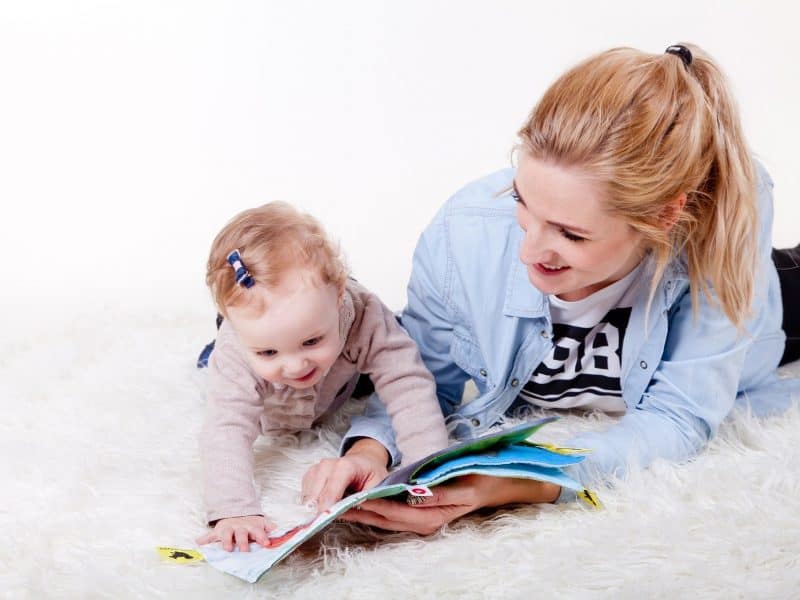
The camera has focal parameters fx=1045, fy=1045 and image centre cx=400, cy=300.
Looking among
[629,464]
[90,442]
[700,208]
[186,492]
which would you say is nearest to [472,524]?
[629,464]

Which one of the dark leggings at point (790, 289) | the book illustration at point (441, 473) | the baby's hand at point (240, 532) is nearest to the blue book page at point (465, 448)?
the book illustration at point (441, 473)

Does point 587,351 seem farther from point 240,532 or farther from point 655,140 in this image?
point 240,532

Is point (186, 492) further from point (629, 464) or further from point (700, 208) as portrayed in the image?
point (700, 208)

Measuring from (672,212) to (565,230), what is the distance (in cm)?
17

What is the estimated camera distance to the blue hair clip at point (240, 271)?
5.06ft

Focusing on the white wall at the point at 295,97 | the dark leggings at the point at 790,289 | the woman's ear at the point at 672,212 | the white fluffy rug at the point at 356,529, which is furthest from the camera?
the white wall at the point at 295,97

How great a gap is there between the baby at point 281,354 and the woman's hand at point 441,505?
165 millimetres

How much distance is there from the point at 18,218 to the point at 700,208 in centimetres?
216

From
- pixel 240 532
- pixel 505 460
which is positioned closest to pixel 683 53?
pixel 505 460

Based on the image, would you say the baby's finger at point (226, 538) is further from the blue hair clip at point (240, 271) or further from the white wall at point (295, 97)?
the white wall at point (295, 97)

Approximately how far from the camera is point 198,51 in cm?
323

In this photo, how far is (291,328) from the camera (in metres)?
1.57

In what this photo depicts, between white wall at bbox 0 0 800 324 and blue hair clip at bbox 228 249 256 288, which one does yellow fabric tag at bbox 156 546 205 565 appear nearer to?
blue hair clip at bbox 228 249 256 288

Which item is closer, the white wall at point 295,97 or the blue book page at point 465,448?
the blue book page at point 465,448
